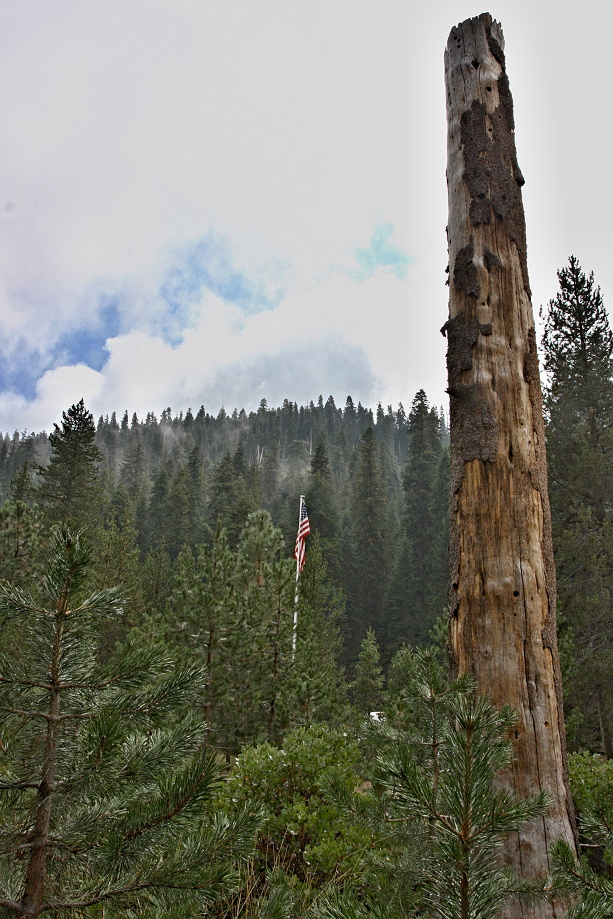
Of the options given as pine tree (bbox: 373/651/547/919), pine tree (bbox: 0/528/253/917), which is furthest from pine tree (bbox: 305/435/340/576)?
pine tree (bbox: 373/651/547/919)

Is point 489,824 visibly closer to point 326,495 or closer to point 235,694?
point 235,694

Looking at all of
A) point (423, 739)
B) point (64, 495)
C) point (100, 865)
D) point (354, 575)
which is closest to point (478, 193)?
point (423, 739)

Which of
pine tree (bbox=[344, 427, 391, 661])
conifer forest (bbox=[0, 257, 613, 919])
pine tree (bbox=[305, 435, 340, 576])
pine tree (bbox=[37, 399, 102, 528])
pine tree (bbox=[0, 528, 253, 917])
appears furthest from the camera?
pine tree (bbox=[305, 435, 340, 576])

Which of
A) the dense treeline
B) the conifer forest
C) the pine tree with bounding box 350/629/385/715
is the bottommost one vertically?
the pine tree with bounding box 350/629/385/715

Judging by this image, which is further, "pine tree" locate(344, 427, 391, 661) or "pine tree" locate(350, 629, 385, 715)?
"pine tree" locate(344, 427, 391, 661)

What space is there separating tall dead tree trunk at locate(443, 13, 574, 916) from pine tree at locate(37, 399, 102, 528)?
22592 mm

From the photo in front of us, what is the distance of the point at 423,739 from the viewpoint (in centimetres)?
205

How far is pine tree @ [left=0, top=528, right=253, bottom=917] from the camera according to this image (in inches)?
54.5

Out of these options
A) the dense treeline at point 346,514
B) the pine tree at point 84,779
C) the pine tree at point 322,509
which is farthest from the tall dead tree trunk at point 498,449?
the pine tree at point 322,509

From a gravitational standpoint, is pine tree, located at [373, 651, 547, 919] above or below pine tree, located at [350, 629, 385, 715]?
above

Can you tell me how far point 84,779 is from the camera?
4.63 ft

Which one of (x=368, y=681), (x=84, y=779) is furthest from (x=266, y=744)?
(x=368, y=681)

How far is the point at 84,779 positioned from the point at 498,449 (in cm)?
249

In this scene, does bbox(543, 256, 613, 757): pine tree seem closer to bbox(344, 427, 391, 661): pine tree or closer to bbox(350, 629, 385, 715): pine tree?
bbox(350, 629, 385, 715): pine tree
